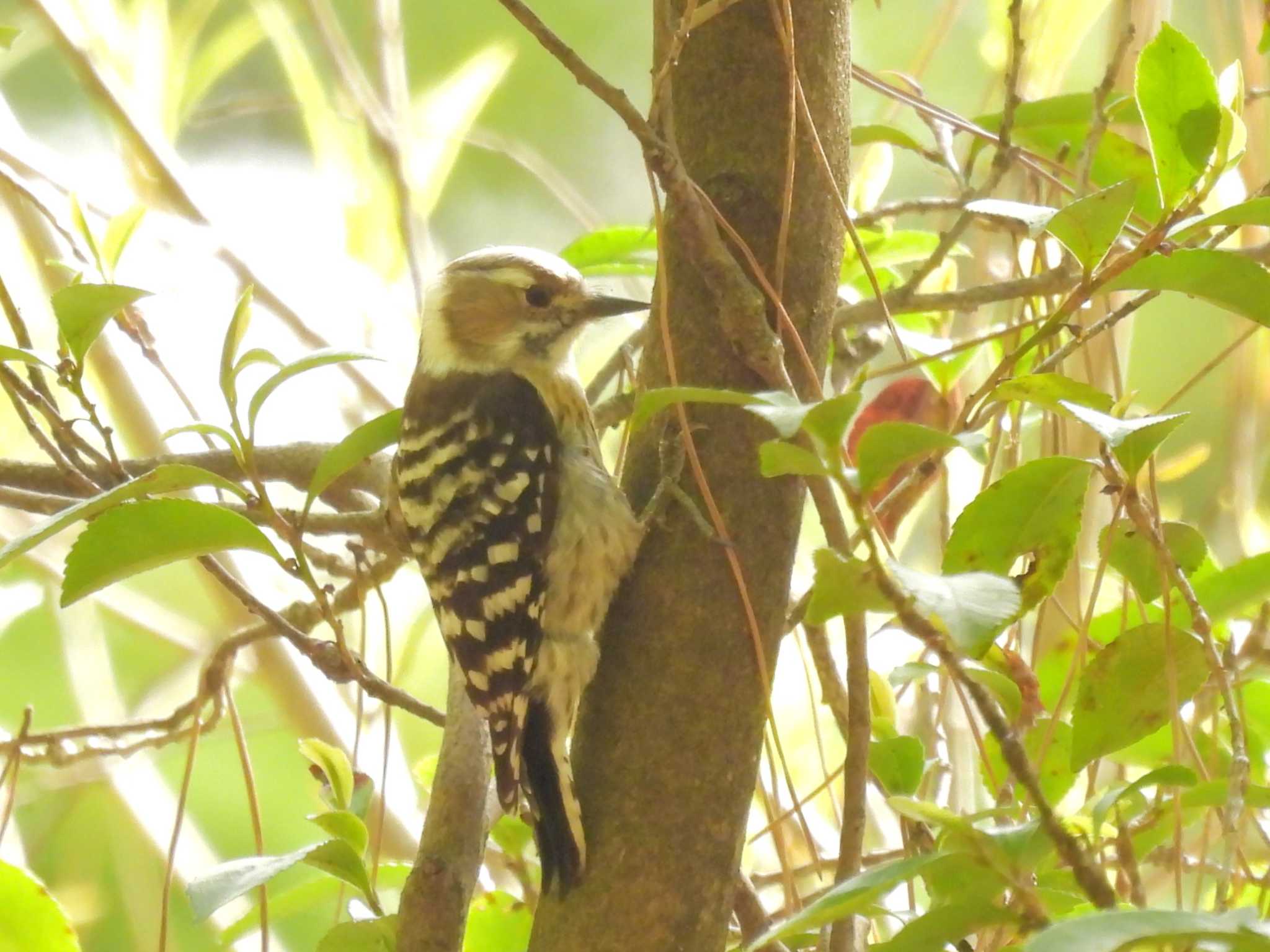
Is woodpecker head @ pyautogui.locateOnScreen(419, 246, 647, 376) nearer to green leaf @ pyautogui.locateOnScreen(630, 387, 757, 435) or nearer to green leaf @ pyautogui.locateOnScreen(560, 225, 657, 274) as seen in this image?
green leaf @ pyautogui.locateOnScreen(560, 225, 657, 274)

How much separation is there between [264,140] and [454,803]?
86.6 inches

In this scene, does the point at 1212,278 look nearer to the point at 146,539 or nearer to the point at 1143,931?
the point at 1143,931

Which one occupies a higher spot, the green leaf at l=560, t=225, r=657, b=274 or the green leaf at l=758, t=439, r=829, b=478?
the green leaf at l=560, t=225, r=657, b=274

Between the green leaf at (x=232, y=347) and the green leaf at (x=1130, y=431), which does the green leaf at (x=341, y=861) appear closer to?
the green leaf at (x=232, y=347)

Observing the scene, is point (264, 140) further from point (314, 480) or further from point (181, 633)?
point (314, 480)

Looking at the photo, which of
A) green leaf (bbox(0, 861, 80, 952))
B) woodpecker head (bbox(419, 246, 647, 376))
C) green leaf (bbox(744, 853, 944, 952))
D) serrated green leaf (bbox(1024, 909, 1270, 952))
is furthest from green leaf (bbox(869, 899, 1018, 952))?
woodpecker head (bbox(419, 246, 647, 376))

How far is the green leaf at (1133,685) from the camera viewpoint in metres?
0.71

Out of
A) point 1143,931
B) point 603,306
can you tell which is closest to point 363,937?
point 1143,931

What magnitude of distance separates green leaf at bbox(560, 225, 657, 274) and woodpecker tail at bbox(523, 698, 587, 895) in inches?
17.3

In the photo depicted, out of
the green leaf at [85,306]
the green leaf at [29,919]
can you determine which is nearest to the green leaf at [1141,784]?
the green leaf at [85,306]

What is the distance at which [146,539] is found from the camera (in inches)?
31.0

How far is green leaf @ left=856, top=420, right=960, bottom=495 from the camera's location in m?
0.56

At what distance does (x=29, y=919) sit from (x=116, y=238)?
544 mm

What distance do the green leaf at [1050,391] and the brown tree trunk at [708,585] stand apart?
26 cm
